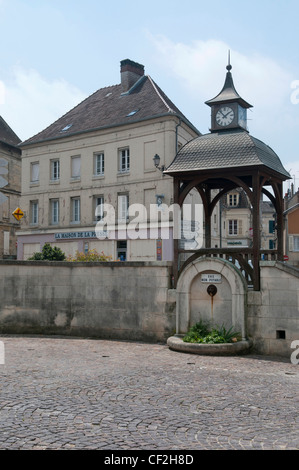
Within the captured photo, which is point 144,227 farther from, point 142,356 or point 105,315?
point 142,356

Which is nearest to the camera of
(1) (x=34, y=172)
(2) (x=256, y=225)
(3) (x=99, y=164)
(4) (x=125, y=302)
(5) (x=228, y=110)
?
(2) (x=256, y=225)

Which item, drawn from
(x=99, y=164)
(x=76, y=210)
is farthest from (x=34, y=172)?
(x=99, y=164)

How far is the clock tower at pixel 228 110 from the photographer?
43.9 ft

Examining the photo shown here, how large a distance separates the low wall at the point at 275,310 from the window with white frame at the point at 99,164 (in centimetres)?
2350

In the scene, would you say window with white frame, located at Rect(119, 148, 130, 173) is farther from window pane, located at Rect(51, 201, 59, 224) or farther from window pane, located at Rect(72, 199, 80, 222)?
window pane, located at Rect(51, 201, 59, 224)

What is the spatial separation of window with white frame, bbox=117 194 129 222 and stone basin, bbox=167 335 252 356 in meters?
A: 21.5

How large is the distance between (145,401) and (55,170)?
3093 cm

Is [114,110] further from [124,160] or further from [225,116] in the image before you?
[225,116]

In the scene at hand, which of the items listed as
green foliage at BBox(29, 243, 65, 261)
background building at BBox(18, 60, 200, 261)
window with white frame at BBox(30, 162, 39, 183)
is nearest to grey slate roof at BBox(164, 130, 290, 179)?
green foliage at BBox(29, 243, 65, 261)

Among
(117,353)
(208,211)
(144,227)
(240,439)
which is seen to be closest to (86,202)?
(144,227)

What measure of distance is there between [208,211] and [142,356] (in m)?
5.47

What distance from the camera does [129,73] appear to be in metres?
36.6

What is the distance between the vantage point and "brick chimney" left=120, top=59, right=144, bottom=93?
119 ft

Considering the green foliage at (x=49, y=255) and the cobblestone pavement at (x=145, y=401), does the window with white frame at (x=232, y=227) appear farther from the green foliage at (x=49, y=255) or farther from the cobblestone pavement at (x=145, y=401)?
the cobblestone pavement at (x=145, y=401)
